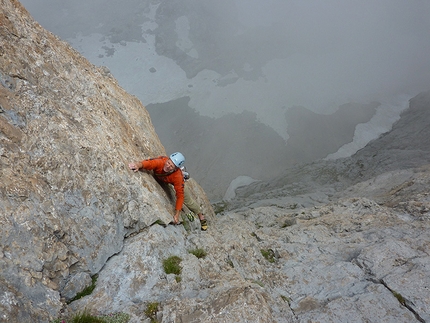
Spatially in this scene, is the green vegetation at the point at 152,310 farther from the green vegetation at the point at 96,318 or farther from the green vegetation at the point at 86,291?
the green vegetation at the point at 86,291

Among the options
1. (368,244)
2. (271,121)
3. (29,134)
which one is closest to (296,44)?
(271,121)

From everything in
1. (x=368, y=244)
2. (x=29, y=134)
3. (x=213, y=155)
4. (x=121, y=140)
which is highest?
(x=213, y=155)

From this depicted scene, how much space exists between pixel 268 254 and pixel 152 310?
25.2 ft

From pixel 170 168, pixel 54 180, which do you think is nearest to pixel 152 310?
pixel 54 180

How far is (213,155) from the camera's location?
53969 mm

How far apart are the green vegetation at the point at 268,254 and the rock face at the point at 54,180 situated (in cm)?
557

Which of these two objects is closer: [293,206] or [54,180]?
[54,180]

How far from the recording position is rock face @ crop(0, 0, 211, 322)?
19.9ft

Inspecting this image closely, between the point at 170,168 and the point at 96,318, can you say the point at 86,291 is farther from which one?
the point at 170,168

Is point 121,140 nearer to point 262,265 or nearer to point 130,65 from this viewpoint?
point 262,265

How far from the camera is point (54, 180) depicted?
25.1 feet

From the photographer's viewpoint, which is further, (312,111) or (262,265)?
(312,111)

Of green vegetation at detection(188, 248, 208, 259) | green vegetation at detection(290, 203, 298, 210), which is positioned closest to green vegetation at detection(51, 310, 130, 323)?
green vegetation at detection(188, 248, 208, 259)

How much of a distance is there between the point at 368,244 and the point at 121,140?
12722 millimetres
